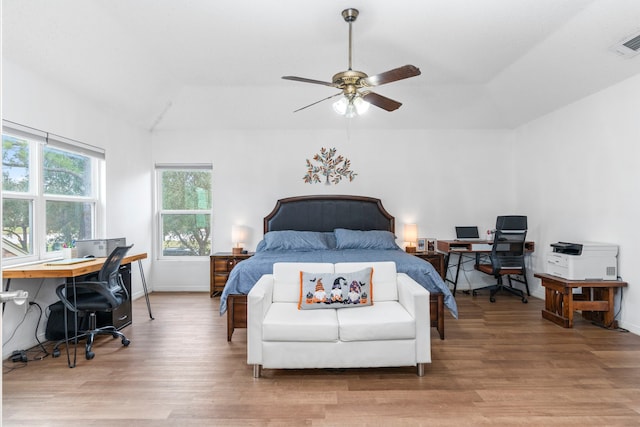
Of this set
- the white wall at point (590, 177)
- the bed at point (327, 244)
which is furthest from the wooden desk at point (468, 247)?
the bed at point (327, 244)

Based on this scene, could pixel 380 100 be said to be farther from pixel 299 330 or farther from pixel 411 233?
pixel 411 233

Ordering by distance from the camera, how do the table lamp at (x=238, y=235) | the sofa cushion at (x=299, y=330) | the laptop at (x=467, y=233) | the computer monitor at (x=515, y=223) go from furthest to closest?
the laptop at (x=467, y=233) < the table lamp at (x=238, y=235) < the computer monitor at (x=515, y=223) < the sofa cushion at (x=299, y=330)

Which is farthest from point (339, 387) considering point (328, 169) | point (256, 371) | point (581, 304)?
point (328, 169)

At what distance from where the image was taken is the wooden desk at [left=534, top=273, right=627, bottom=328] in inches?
Result: 151

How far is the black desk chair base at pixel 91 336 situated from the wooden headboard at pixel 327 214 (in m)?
2.49

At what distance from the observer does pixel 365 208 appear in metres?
5.63

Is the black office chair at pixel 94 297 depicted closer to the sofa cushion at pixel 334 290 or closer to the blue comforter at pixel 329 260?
the blue comforter at pixel 329 260

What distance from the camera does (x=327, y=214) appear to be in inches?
220

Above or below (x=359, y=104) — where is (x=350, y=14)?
above

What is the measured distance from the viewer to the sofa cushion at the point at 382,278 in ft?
10.8

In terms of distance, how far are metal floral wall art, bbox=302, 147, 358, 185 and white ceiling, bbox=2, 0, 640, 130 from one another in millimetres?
551

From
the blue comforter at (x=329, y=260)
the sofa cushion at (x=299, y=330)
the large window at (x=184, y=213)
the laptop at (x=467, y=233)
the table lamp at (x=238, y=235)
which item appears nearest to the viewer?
the sofa cushion at (x=299, y=330)

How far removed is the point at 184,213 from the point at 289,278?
10.2ft

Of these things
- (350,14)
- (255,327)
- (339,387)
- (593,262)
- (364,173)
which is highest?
(350,14)
